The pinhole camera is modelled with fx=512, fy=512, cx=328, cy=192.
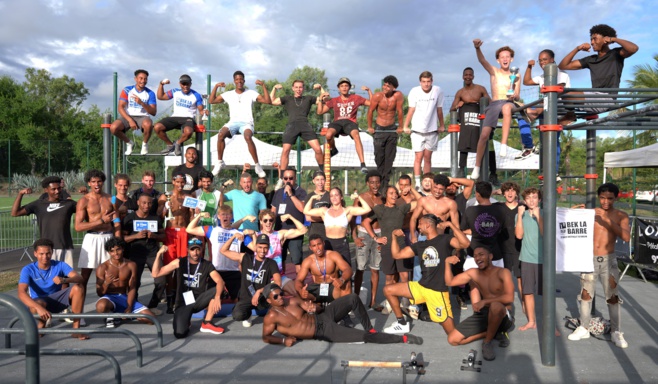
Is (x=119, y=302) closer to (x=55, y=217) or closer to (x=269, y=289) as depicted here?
(x=55, y=217)

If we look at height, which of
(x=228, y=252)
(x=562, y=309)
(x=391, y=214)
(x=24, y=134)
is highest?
(x=24, y=134)

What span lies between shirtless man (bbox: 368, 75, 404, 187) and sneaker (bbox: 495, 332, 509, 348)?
3.70 m

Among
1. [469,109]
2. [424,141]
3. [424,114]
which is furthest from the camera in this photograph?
[424,141]

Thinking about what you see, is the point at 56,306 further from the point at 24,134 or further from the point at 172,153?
the point at 24,134

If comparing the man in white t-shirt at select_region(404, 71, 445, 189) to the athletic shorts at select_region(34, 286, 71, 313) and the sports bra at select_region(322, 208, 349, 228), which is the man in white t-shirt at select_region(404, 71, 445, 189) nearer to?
the sports bra at select_region(322, 208, 349, 228)

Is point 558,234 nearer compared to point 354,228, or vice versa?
point 558,234

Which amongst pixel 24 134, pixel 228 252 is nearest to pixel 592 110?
pixel 228 252

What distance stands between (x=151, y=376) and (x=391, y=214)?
3924 millimetres

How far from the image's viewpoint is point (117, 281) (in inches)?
280

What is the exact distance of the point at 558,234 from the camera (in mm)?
6281

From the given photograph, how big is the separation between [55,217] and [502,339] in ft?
20.6

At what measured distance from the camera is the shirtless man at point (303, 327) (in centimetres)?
623

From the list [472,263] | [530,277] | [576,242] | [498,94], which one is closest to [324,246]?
[472,263]

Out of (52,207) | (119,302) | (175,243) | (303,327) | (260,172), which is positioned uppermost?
(260,172)
